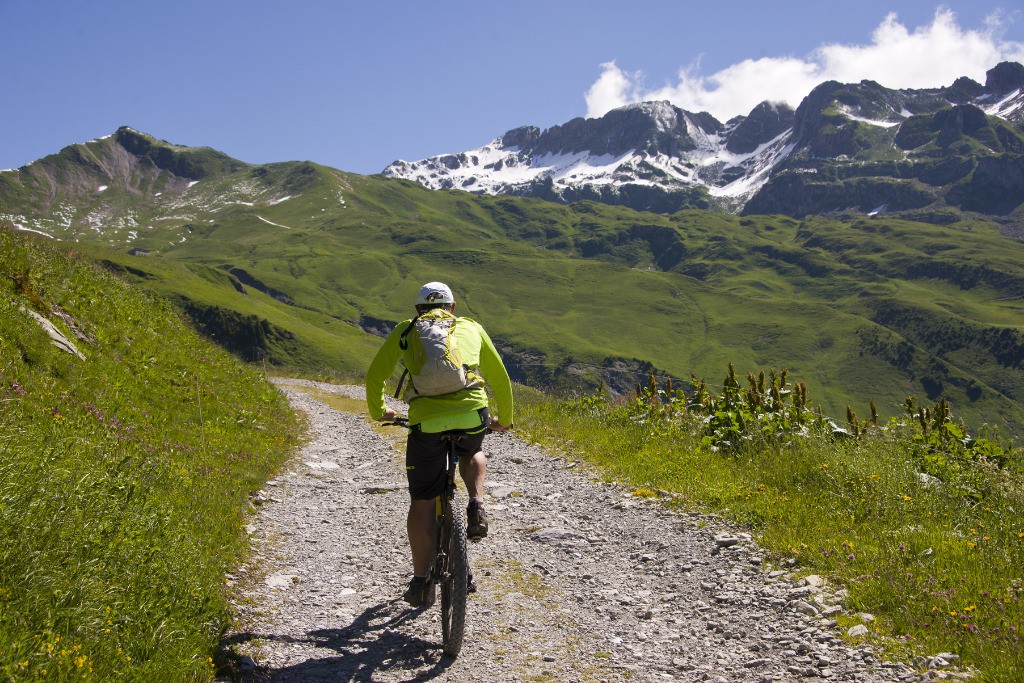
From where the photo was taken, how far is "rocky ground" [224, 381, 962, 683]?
251 inches

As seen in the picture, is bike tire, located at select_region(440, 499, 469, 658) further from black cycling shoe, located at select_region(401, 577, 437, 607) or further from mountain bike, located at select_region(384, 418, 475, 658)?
black cycling shoe, located at select_region(401, 577, 437, 607)

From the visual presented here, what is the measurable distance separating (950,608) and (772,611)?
1.62 meters

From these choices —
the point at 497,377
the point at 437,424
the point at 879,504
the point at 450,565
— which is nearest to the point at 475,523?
the point at 450,565

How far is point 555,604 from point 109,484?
498cm

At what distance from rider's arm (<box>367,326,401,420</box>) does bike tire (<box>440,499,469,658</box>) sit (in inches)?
53.7

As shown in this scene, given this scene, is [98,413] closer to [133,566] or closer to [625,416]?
[133,566]

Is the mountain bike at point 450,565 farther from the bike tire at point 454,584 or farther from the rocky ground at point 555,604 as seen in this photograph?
the rocky ground at point 555,604

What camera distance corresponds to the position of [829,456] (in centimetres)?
1087

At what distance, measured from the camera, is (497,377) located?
7.68 m

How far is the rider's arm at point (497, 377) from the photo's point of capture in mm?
7500

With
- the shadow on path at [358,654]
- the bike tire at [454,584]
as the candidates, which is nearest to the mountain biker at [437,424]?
the bike tire at [454,584]

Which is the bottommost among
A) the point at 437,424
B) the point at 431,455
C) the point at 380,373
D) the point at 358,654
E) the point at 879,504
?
the point at 358,654

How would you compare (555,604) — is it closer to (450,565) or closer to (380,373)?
(450,565)

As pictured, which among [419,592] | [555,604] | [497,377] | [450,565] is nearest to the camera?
[450,565]
